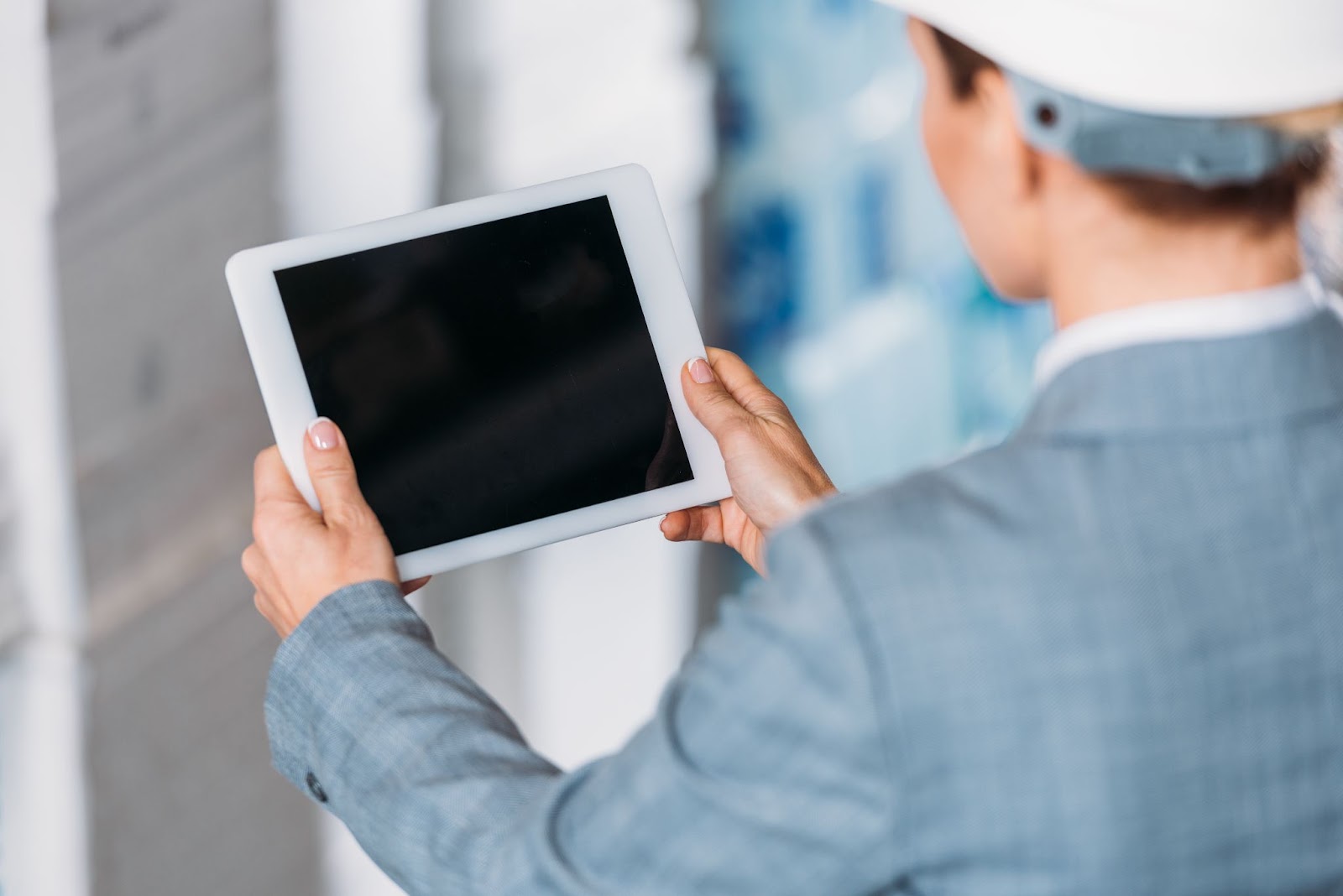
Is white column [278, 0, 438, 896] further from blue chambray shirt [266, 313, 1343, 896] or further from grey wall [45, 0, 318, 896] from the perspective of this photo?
blue chambray shirt [266, 313, 1343, 896]

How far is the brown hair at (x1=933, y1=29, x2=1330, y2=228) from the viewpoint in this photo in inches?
23.0

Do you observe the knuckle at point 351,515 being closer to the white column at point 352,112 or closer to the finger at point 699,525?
the finger at point 699,525

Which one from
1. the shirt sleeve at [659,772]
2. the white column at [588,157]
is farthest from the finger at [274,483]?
the white column at [588,157]

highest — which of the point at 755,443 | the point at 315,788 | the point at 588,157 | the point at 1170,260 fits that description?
the point at 588,157

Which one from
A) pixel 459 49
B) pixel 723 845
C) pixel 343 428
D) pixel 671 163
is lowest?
pixel 723 845

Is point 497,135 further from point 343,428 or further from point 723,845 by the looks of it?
point 723,845

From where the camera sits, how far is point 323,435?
0.84 meters

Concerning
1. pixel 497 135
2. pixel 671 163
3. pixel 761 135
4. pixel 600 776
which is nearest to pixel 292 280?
pixel 600 776

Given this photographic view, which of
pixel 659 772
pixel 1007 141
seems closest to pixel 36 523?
pixel 659 772

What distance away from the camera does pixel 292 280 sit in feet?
2.82

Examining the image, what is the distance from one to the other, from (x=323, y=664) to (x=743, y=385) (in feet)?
1.17

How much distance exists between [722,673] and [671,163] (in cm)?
111

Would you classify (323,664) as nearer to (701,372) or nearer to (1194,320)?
(701,372)

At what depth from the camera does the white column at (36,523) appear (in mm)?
959
